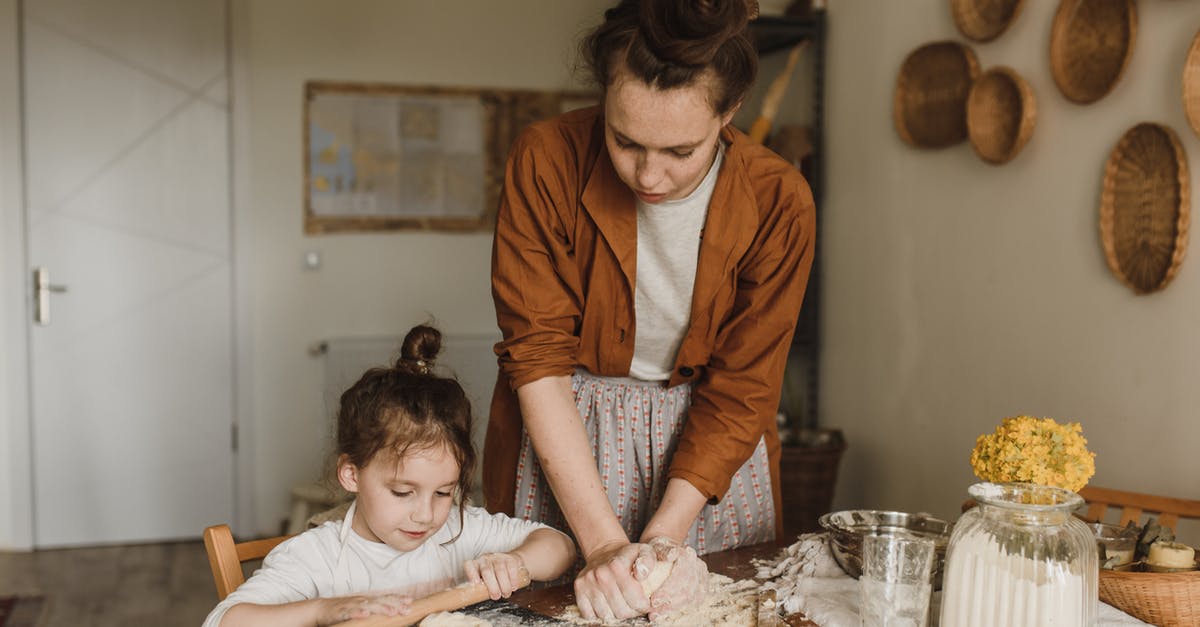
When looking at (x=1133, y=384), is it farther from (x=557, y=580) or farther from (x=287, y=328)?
(x=287, y=328)

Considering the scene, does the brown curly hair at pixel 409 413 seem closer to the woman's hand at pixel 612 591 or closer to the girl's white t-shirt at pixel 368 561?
the girl's white t-shirt at pixel 368 561

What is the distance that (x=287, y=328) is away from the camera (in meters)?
4.25

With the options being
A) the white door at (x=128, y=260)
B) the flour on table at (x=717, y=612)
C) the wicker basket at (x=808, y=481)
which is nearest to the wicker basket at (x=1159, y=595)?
the flour on table at (x=717, y=612)

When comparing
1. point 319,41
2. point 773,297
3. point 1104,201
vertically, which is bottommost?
point 773,297

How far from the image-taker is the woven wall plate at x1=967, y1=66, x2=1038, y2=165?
2348 millimetres

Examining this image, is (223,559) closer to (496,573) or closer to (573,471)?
(496,573)

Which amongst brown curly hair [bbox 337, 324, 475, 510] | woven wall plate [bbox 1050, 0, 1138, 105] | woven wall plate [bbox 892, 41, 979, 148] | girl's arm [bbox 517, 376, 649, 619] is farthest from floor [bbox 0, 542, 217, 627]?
woven wall plate [bbox 1050, 0, 1138, 105]

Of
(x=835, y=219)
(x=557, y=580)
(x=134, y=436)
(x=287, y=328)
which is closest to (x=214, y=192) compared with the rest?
(x=287, y=328)

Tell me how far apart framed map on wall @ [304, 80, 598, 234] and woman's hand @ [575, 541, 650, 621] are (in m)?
3.20

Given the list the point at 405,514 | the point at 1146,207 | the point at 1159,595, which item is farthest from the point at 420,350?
the point at 1146,207

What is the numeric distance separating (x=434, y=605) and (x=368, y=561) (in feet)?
0.81

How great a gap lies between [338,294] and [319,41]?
3.34 ft

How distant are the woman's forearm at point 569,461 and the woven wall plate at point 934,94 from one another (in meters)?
1.60

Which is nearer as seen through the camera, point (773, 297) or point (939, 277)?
point (773, 297)
